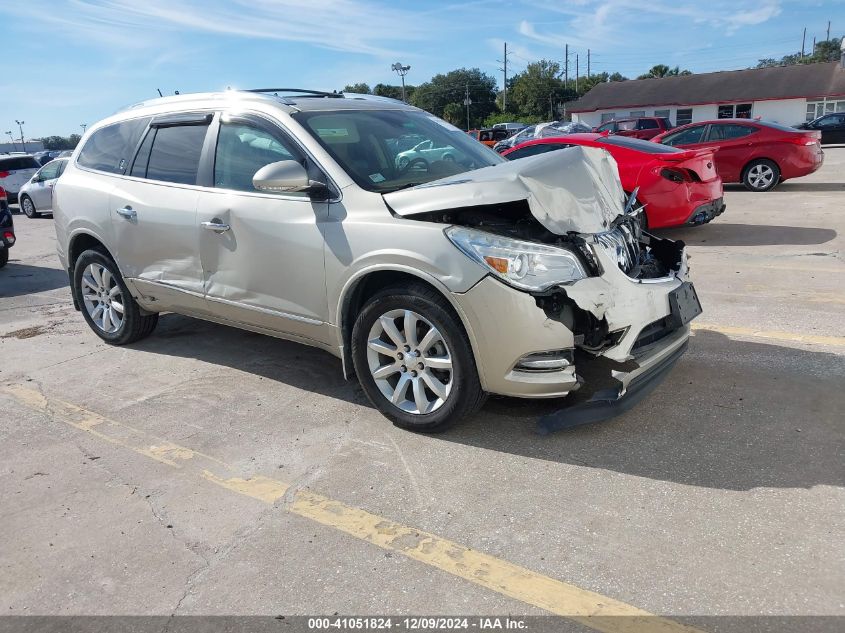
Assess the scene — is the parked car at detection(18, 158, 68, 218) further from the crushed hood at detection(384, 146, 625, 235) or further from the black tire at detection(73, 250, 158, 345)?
the crushed hood at detection(384, 146, 625, 235)

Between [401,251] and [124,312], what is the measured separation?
309 cm

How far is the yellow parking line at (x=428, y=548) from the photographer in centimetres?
241

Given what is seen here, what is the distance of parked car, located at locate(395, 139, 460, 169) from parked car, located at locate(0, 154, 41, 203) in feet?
70.0

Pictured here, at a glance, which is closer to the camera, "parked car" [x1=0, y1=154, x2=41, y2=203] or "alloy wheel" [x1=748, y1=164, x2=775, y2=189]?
"alloy wheel" [x1=748, y1=164, x2=775, y2=189]

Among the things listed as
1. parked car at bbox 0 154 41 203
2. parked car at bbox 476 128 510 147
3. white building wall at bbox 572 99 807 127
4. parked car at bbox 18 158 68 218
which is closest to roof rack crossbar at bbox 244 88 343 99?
parked car at bbox 18 158 68 218

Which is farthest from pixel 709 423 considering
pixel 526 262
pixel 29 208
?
pixel 29 208

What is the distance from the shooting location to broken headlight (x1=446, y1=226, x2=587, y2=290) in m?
3.40

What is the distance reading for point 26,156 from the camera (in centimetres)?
2264

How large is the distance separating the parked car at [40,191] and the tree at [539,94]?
218 ft

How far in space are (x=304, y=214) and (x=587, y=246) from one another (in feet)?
5.52

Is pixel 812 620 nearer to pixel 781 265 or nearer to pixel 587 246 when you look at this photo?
pixel 587 246

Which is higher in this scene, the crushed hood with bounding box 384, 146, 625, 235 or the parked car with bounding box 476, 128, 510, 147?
the parked car with bounding box 476, 128, 510, 147

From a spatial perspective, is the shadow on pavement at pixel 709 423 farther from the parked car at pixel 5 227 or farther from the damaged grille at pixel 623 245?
the parked car at pixel 5 227

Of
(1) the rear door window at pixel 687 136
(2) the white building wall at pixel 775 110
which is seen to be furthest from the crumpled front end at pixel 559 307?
(2) the white building wall at pixel 775 110
